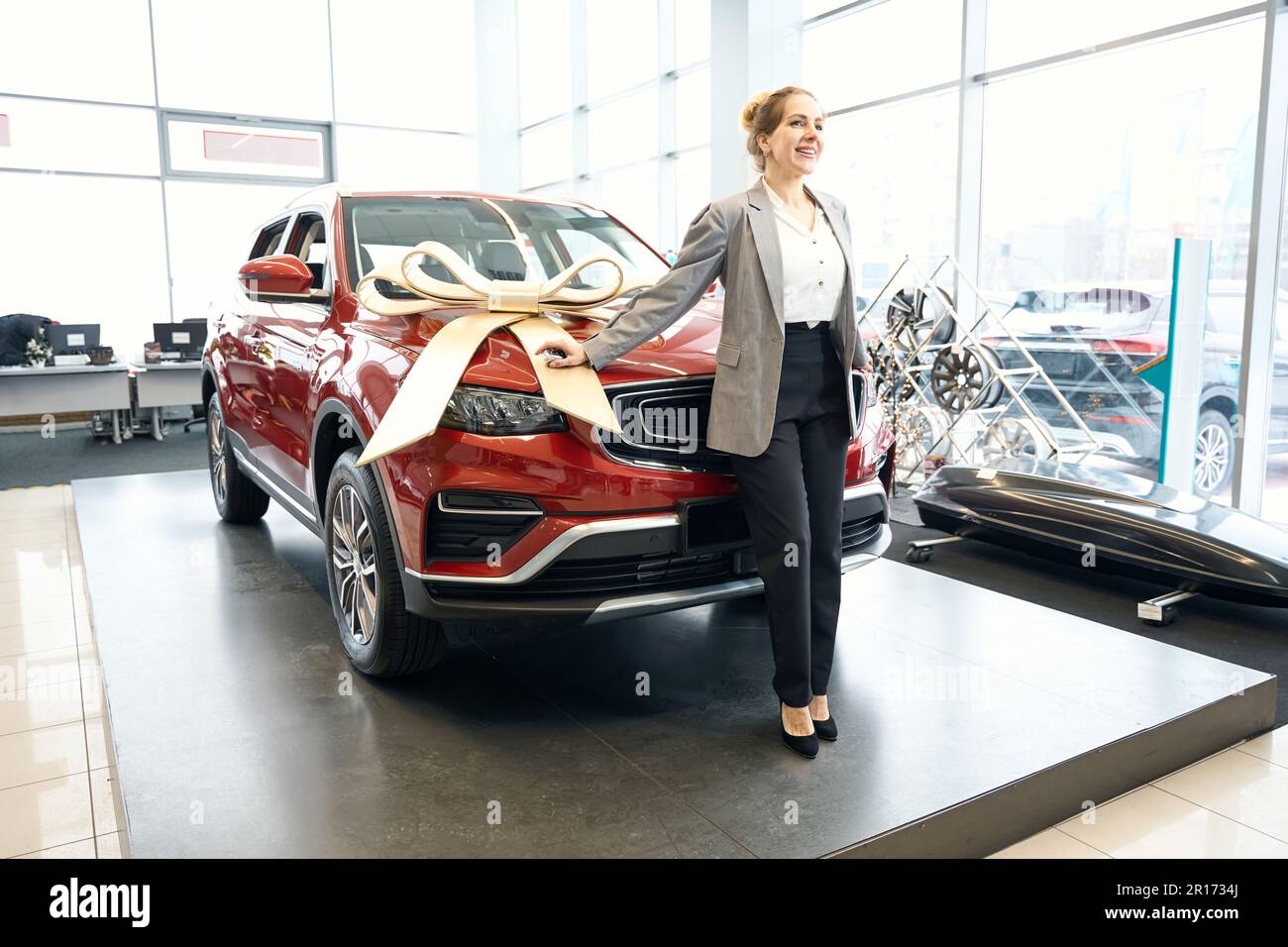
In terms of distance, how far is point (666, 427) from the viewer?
2.33m

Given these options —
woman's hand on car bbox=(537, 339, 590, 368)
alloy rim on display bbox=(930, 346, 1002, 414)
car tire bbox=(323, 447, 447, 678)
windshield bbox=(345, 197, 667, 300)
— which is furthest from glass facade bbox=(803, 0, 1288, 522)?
car tire bbox=(323, 447, 447, 678)

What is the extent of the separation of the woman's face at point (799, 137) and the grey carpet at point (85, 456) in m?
6.21

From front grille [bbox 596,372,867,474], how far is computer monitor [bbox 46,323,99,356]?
8565 millimetres

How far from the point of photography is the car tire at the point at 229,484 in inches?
177

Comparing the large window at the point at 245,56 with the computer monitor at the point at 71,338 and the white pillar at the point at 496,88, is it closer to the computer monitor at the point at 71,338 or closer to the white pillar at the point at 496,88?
the white pillar at the point at 496,88

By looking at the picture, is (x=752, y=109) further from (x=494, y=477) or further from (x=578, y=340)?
(x=494, y=477)

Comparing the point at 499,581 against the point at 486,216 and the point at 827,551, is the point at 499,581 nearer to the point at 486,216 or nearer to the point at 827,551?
the point at 827,551

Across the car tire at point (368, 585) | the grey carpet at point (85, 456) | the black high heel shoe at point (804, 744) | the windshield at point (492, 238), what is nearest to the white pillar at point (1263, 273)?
the windshield at point (492, 238)

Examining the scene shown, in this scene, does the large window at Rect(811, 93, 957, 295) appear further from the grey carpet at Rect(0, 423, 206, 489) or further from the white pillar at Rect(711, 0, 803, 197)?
the grey carpet at Rect(0, 423, 206, 489)

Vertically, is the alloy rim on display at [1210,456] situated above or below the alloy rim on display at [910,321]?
below

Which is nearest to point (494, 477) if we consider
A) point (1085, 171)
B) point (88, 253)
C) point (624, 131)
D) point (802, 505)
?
point (802, 505)

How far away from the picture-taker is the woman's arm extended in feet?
7.43

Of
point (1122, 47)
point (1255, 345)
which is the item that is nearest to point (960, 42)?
point (1122, 47)

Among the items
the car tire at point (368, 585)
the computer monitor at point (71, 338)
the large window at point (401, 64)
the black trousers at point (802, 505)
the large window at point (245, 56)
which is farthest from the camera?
the large window at point (401, 64)
